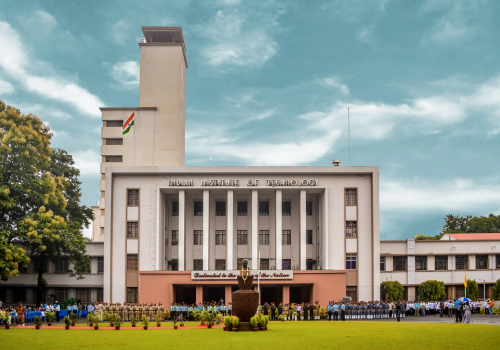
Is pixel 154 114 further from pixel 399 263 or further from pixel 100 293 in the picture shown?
pixel 399 263

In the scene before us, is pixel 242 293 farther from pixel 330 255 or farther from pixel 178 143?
pixel 178 143

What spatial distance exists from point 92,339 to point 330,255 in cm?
2989

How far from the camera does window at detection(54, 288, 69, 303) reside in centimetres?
5488

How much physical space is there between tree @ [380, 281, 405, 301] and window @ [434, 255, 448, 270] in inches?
204

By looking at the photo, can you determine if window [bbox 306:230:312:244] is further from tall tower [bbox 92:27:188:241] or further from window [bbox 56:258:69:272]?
window [bbox 56:258:69:272]

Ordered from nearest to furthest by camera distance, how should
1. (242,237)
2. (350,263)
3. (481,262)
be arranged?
(350,263), (481,262), (242,237)

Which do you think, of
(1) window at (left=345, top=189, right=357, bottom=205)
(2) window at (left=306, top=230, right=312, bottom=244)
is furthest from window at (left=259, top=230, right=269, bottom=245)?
(1) window at (left=345, top=189, right=357, bottom=205)

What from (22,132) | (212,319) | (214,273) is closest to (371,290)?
(214,273)

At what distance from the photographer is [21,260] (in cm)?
4331

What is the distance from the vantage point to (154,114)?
70.4 meters

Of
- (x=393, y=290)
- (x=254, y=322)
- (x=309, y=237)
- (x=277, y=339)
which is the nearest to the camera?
(x=277, y=339)

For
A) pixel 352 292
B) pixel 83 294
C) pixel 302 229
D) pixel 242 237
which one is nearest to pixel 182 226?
pixel 242 237

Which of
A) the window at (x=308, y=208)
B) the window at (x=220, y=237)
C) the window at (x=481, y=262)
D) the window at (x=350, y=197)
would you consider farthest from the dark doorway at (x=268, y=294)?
the window at (x=481, y=262)

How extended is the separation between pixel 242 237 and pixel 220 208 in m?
4.10
